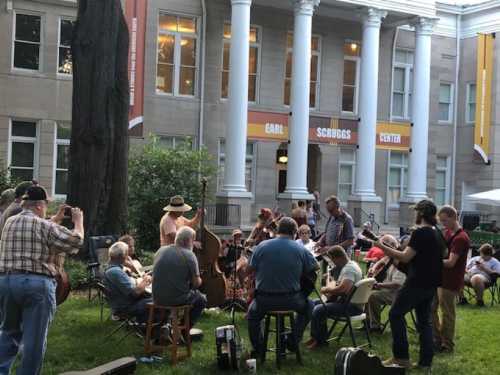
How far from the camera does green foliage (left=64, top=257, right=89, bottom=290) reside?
39.5 feet

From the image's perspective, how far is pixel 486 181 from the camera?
29.9m

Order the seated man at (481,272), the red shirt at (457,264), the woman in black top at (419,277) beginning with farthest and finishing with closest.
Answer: the seated man at (481,272)
the red shirt at (457,264)
the woman in black top at (419,277)

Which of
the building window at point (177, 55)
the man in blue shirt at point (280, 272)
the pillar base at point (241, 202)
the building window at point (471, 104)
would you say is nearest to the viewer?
the man in blue shirt at point (280, 272)

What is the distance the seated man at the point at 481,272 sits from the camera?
41.9 feet

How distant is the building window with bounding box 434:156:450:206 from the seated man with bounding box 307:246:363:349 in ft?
77.6

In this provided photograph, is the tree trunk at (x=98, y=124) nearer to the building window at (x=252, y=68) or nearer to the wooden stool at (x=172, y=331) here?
the wooden stool at (x=172, y=331)

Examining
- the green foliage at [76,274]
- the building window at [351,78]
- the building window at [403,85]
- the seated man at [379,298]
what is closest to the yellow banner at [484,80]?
the building window at [403,85]

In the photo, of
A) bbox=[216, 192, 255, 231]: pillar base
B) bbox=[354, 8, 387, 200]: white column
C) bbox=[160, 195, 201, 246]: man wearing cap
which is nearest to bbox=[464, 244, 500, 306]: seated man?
bbox=[160, 195, 201, 246]: man wearing cap

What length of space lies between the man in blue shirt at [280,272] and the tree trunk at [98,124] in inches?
254

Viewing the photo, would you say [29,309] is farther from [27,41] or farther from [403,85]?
[403,85]

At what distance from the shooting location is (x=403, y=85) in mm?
29828

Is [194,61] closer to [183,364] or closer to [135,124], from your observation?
[135,124]

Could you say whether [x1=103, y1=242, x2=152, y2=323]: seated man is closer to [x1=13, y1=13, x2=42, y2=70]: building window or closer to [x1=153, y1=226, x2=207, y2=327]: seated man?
[x1=153, y1=226, x2=207, y2=327]: seated man

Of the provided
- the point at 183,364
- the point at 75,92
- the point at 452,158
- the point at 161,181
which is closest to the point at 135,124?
the point at 161,181
